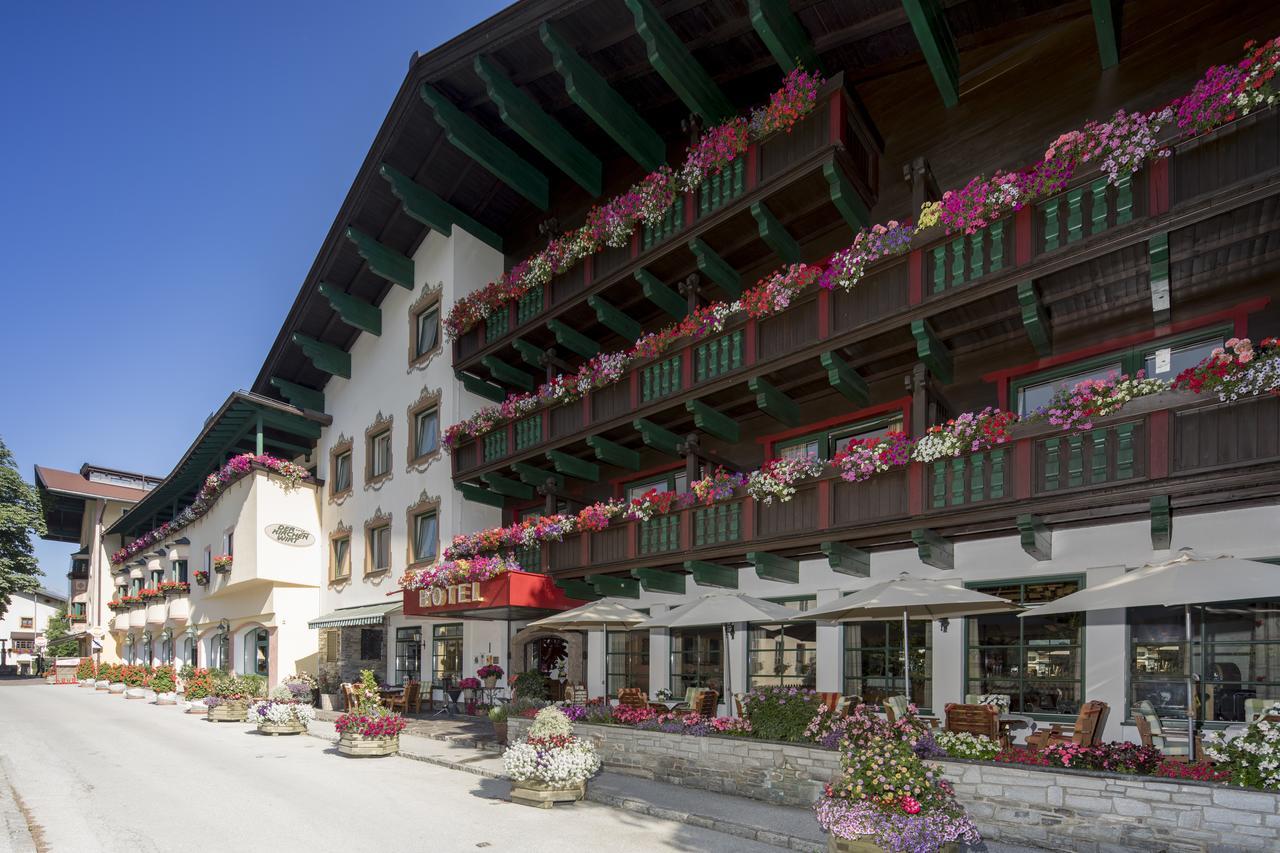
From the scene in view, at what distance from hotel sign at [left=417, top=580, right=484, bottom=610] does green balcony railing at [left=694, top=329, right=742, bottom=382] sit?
7818 mm

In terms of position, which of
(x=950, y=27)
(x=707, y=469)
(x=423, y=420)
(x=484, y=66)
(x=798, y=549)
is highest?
(x=484, y=66)

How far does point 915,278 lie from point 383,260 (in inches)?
754

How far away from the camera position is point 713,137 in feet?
58.4

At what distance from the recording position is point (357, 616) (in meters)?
27.9

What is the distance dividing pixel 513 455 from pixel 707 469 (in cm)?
629

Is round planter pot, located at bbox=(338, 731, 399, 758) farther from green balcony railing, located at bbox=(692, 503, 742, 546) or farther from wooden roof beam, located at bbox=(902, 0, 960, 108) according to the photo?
wooden roof beam, located at bbox=(902, 0, 960, 108)

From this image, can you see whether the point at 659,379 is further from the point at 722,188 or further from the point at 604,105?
the point at 604,105

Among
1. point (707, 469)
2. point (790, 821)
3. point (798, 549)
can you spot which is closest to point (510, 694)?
point (707, 469)

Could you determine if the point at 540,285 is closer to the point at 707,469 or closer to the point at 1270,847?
the point at 707,469

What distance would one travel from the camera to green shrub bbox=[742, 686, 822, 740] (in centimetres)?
1347

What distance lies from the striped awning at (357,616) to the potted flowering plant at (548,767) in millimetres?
13202

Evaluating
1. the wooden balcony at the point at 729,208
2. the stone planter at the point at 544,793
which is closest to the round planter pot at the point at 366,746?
the stone planter at the point at 544,793

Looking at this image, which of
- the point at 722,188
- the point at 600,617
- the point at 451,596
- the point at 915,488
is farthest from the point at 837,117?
the point at 451,596

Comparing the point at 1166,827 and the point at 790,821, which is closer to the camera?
the point at 1166,827
